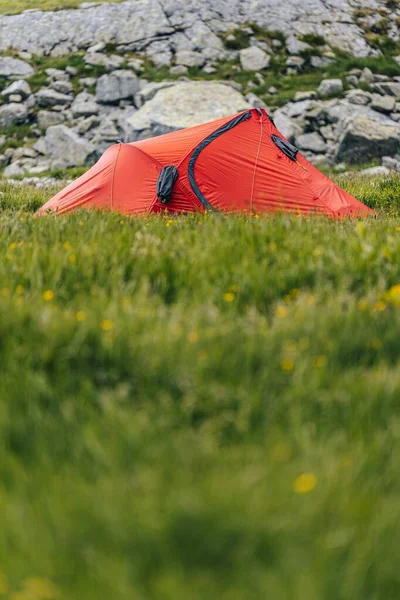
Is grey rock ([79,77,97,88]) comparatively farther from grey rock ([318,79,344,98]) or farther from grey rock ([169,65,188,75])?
grey rock ([318,79,344,98])

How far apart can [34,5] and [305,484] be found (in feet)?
140

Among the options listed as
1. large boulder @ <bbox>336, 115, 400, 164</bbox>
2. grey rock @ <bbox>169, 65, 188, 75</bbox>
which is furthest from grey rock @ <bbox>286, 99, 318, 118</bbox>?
grey rock @ <bbox>169, 65, 188, 75</bbox>

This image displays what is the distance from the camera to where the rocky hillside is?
24031 mm

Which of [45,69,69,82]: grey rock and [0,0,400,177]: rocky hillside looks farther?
[45,69,69,82]: grey rock

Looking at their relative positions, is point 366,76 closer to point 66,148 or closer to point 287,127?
point 287,127

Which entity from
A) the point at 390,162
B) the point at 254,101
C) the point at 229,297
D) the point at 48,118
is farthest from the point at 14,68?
the point at 229,297

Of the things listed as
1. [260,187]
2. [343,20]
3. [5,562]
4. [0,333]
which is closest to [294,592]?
[5,562]

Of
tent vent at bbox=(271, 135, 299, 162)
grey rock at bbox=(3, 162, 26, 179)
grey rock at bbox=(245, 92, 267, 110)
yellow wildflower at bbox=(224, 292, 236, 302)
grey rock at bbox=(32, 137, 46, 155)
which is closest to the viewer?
yellow wildflower at bbox=(224, 292, 236, 302)

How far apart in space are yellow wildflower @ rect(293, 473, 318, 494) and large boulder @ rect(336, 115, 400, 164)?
22.0 meters

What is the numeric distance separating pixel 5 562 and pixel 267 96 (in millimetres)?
27786

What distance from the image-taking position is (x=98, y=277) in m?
4.28

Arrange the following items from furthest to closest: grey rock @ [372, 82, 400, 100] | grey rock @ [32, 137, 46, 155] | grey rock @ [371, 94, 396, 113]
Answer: grey rock @ [372, 82, 400, 100], grey rock @ [371, 94, 396, 113], grey rock @ [32, 137, 46, 155]

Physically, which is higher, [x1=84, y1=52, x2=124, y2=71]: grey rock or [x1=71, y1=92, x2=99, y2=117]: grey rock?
[x1=84, y1=52, x2=124, y2=71]: grey rock

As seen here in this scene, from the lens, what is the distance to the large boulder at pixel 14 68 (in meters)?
30.6
